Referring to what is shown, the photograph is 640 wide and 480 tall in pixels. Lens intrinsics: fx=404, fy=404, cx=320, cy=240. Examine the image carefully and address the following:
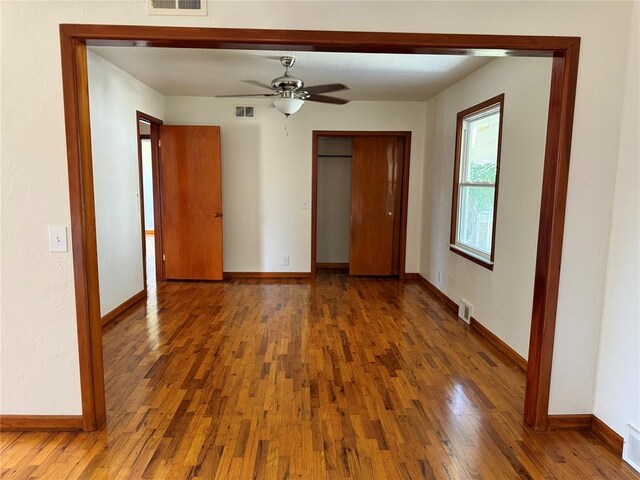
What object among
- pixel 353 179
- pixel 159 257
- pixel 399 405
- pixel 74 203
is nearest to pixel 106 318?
pixel 159 257

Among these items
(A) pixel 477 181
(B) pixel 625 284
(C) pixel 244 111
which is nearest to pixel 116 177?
(C) pixel 244 111

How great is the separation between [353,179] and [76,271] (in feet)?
13.6

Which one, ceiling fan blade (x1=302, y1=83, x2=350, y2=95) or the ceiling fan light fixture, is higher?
ceiling fan blade (x1=302, y1=83, x2=350, y2=95)

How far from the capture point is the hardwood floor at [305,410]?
1973 mm

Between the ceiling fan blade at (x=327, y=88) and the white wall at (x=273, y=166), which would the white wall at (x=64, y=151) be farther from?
the white wall at (x=273, y=166)

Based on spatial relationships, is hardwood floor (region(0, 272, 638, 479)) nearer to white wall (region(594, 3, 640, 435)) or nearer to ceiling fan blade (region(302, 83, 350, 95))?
white wall (region(594, 3, 640, 435))

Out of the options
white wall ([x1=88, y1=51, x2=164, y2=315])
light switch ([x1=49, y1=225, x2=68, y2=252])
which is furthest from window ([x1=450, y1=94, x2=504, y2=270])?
white wall ([x1=88, y1=51, x2=164, y2=315])

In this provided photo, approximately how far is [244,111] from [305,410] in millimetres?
4117

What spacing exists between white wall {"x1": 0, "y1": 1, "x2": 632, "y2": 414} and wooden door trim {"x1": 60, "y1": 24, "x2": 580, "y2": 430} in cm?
4

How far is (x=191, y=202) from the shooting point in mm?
5309

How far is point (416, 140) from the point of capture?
219 inches

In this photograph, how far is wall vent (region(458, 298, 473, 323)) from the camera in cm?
397

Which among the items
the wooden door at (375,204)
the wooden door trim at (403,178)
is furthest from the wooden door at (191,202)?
the wooden door at (375,204)

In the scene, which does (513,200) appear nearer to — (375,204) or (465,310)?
(465,310)
